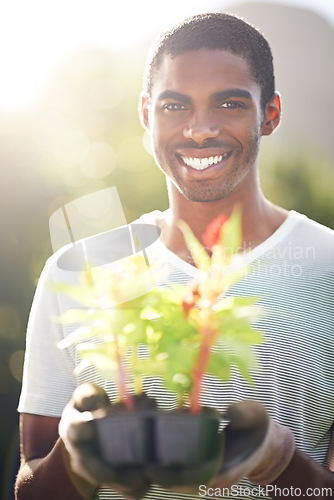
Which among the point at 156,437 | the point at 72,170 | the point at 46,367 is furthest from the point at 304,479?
the point at 72,170

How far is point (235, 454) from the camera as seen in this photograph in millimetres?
1355

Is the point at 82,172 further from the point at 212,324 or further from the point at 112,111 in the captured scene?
the point at 212,324

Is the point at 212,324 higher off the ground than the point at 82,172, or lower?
higher

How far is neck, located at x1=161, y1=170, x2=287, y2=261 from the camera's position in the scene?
7.61 feet

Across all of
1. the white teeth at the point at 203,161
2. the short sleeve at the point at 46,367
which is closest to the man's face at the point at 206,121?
the white teeth at the point at 203,161

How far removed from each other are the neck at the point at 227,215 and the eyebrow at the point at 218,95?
0.37m

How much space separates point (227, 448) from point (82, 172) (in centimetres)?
721

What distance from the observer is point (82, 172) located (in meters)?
8.29

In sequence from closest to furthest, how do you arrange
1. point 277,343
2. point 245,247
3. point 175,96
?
point 277,343
point 175,96
point 245,247

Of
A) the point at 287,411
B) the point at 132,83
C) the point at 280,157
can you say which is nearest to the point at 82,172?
the point at 132,83

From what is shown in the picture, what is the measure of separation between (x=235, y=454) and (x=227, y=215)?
3.95ft
